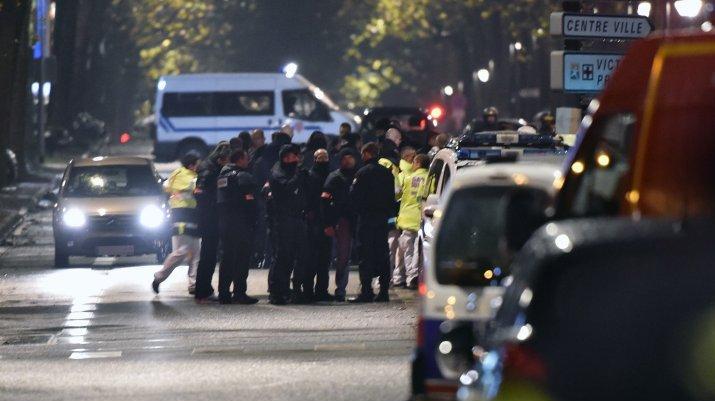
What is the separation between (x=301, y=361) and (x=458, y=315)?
3.43 metres

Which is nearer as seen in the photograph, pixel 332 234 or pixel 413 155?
pixel 332 234

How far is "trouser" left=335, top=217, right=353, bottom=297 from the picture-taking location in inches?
767

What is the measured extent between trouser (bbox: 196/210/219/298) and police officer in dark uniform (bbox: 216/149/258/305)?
0.27 metres

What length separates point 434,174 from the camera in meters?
18.2

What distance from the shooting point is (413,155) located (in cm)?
2138

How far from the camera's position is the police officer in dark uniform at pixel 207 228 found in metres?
19.4

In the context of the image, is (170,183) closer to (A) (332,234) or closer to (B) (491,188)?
(A) (332,234)

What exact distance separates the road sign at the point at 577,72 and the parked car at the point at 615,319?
13.9 m

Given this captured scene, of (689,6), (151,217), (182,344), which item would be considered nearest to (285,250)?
(182,344)

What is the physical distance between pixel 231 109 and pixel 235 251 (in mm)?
28105

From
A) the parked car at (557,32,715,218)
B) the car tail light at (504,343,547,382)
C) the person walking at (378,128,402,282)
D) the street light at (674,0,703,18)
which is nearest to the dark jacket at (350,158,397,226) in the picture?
the person walking at (378,128,402,282)

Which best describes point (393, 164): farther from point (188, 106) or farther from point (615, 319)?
point (188, 106)

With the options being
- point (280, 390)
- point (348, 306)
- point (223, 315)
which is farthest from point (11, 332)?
point (280, 390)

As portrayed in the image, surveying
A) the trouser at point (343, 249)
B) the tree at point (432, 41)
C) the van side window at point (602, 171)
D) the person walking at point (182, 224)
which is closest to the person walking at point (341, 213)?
the trouser at point (343, 249)
